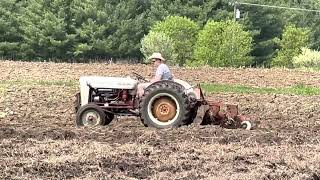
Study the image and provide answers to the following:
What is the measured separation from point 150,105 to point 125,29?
172ft

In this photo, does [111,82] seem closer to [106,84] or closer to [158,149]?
[106,84]

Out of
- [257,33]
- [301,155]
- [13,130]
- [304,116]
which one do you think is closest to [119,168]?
[301,155]

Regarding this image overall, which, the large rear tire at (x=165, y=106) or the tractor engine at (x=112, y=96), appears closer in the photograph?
the large rear tire at (x=165, y=106)

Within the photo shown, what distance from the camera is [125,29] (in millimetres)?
64625

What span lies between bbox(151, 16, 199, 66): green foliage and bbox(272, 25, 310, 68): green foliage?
10925 mm

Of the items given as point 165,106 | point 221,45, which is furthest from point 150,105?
point 221,45

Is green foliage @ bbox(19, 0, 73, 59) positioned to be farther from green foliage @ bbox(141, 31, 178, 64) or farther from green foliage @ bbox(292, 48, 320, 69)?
green foliage @ bbox(292, 48, 320, 69)

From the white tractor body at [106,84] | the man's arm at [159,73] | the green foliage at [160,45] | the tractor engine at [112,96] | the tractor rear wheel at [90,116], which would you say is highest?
the green foliage at [160,45]

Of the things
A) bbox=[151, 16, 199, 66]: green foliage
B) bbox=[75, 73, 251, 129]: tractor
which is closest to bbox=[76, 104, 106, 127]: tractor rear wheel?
bbox=[75, 73, 251, 129]: tractor

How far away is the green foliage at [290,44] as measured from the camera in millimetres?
66750

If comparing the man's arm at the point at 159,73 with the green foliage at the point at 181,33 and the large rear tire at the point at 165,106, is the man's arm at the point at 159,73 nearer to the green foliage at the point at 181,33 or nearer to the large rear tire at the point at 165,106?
the large rear tire at the point at 165,106

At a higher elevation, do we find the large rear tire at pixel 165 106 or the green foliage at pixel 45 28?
the green foliage at pixel 45 28

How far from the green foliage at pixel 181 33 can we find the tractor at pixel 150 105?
1716 inches

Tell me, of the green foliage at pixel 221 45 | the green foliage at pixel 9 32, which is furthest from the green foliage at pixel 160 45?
the green foliage at pixel 9 32
